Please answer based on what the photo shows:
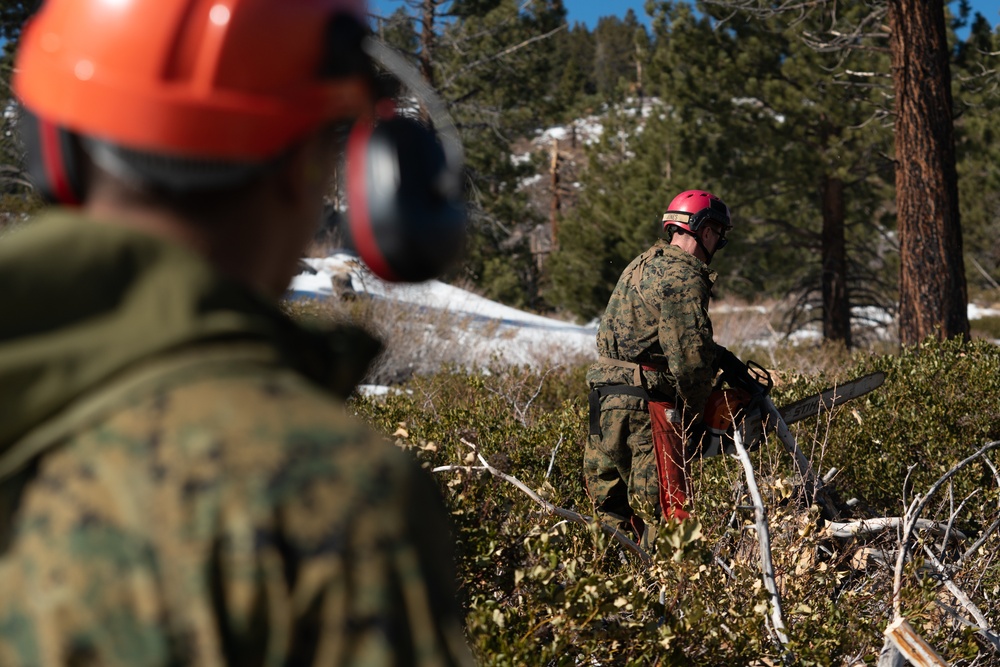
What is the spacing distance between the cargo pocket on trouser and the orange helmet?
12.6ft

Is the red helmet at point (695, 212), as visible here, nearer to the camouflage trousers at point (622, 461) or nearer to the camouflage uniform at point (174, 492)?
the camouflage trousers at point (622, 461)

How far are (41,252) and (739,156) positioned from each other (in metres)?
14.5

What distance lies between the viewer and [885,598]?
140 inches

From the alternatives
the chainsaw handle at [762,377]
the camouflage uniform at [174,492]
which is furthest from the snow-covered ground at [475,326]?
the camouflage uniform at [174,492]

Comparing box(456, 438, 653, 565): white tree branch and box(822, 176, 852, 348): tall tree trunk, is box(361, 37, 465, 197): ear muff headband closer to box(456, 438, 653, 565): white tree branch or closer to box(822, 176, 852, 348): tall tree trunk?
box(456, 438, 653, 565): white tree branch

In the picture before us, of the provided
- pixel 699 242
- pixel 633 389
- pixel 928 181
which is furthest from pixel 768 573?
pixel 928 181

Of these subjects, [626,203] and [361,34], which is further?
[626,203]

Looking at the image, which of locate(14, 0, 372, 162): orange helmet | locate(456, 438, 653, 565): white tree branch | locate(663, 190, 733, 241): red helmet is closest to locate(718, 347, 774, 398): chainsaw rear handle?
locate(663, 190, 733, 241): red helmet

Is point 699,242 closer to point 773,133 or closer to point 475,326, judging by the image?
point 475,326

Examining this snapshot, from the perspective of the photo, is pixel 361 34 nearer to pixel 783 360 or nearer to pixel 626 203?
pixel 783 360

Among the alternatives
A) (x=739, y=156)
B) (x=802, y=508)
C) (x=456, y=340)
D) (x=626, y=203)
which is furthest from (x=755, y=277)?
(x=802, y=508)

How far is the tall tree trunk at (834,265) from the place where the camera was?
46.7ft

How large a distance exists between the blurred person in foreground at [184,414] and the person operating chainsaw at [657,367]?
149 inches

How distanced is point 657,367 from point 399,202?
3.85 metres
